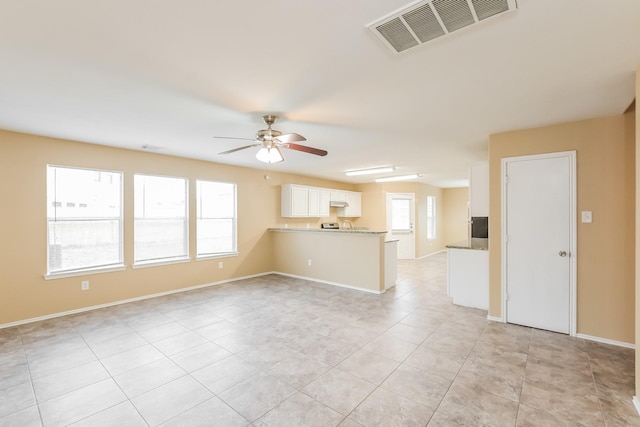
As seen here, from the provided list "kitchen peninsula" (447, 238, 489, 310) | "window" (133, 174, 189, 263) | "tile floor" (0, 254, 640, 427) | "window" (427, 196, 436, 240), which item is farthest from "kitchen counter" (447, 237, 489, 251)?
"window" (427, 196, 436, 240)

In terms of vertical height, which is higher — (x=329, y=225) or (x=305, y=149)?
(x=305, y=149)

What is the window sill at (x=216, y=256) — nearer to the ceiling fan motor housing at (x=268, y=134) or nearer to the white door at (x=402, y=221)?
the ceiling fan motor housing at (x=268, y=134)

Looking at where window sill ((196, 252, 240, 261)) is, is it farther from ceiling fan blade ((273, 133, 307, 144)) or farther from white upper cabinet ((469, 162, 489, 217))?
white upper cabinet ((469, 162, 489, 217))

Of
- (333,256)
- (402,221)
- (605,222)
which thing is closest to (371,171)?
(333,256)

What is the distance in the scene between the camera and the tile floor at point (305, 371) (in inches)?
77.8

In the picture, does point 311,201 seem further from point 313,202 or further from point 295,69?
point 295,69

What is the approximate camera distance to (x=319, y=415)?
1966mm

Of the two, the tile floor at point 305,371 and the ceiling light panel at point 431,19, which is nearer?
the ceiling light panel at point 431,19

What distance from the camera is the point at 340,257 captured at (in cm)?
555

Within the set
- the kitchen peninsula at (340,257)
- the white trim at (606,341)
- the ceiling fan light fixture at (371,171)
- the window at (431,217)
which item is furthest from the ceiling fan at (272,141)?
the window at (431,217)

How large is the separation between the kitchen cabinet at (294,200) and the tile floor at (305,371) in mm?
3189

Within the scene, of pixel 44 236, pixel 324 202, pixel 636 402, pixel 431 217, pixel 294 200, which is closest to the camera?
pixel 636 402

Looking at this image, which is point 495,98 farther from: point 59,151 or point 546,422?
point 59,151

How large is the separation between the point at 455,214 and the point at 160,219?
9.69m
